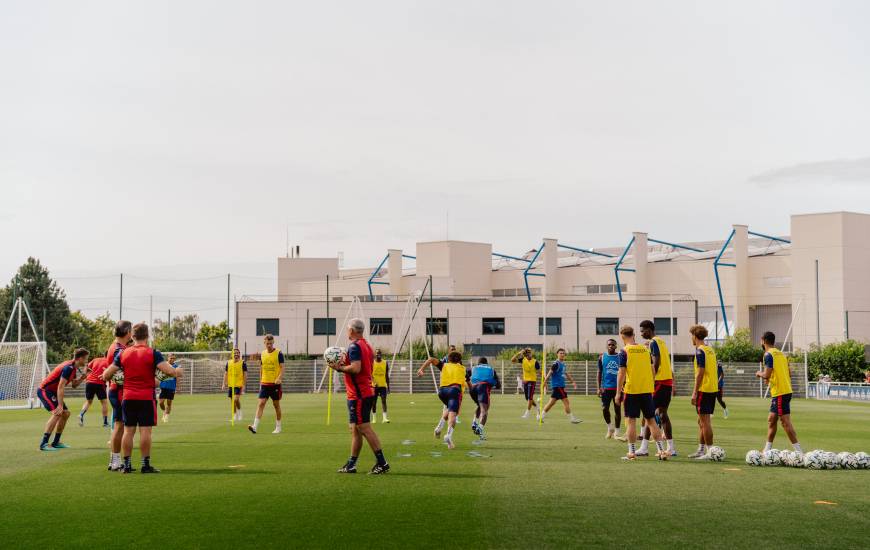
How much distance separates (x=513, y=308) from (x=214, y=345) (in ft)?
144

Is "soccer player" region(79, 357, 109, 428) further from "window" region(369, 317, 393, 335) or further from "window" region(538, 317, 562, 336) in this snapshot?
"window" region(538, 317, 562, 336)

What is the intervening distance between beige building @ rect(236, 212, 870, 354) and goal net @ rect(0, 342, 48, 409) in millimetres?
30344

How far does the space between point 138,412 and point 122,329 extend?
1.41 metres

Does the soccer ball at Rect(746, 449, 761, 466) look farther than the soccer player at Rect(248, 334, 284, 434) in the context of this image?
No

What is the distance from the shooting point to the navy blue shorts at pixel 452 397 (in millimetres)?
17969

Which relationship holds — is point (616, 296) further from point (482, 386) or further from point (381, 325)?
point (482, 386)

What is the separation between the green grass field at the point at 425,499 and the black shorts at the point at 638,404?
0.79 m

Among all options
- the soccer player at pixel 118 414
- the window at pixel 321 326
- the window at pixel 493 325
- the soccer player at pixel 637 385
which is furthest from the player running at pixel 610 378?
the window at pixel 321 326

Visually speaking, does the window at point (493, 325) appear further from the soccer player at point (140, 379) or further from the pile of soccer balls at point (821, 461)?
the soccer player at point (140, 379)

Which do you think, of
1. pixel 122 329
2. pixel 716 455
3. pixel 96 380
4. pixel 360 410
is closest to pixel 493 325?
pixel 96 380

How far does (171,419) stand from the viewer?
27641 mm

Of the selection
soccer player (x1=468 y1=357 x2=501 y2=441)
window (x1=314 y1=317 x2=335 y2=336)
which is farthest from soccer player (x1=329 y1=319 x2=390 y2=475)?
window (x1=314 y1=317 x2=335 y2=336)

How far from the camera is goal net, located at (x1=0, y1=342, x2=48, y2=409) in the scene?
40.4 metres

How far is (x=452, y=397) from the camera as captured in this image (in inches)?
712
